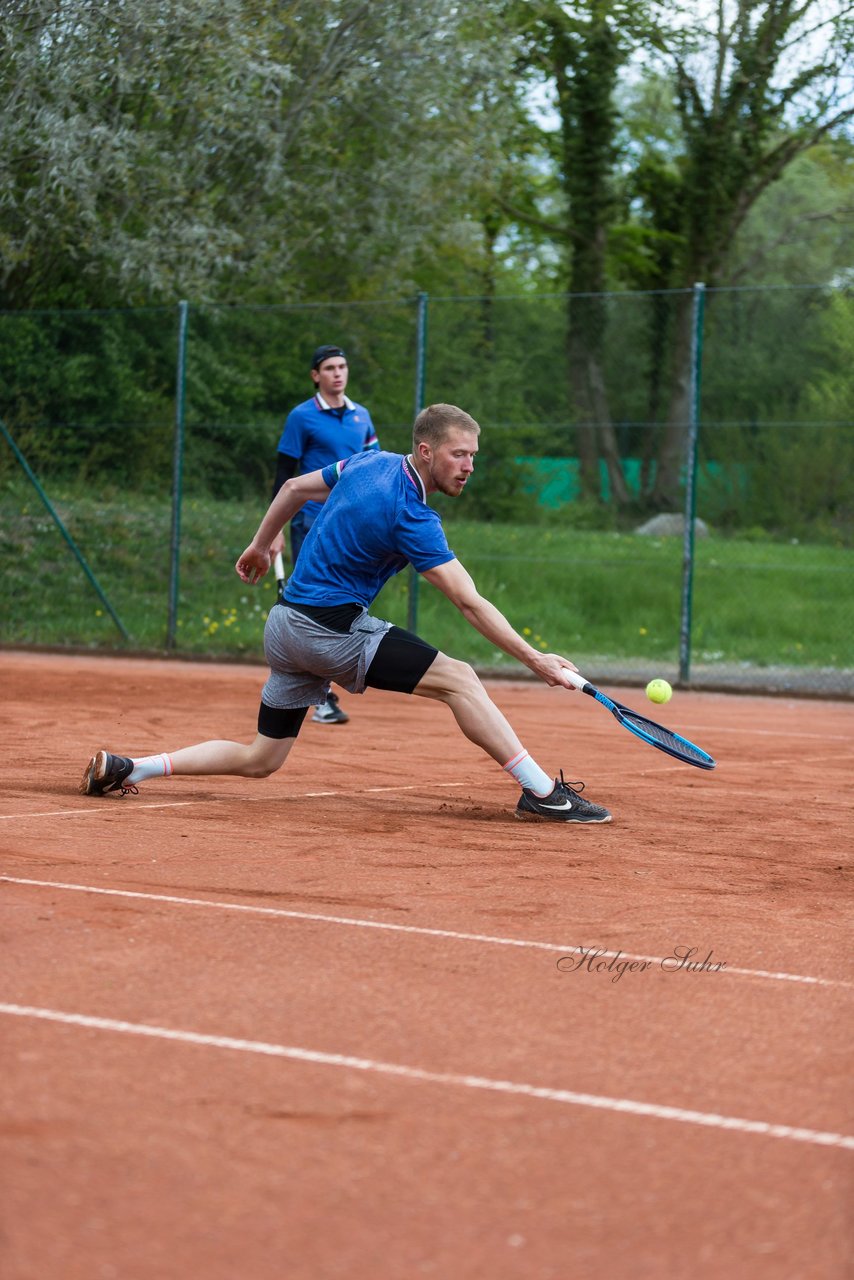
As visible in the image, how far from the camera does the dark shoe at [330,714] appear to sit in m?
9.85

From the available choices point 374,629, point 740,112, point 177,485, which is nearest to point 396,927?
point 374,629

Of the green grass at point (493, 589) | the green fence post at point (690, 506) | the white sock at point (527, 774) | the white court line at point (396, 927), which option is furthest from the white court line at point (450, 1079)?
the green grass at point (493, 589)

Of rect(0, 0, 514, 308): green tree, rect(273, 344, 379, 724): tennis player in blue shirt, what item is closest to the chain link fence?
rect(0, 0, 514, 308): green tree

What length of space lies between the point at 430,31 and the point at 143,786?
12.6 meters

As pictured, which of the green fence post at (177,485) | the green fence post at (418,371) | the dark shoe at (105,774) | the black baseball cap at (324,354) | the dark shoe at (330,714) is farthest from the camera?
the green fence post at (177,485)

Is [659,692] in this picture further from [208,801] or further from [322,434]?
[322,434]

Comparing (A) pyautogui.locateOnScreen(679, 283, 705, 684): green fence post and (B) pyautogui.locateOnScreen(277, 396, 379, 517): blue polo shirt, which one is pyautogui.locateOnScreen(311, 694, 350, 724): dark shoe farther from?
(A) pyautogui.locateOnScreen(679, 283, 705, 684): green fence post

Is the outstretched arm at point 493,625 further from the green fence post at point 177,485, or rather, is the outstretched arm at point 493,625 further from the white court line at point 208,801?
the green fence post at point 177,485

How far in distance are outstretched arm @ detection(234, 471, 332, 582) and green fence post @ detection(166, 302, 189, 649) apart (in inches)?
307

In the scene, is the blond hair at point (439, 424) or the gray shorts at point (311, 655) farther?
the gray shorts at point (311, 655)

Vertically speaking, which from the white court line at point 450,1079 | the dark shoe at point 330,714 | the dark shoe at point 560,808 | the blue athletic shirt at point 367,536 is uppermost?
the blue athletic shirt at point 367,536

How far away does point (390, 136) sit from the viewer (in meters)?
18.7

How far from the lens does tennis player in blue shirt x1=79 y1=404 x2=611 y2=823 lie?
20.6 ft

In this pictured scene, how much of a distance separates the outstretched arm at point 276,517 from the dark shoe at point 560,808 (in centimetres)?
146
